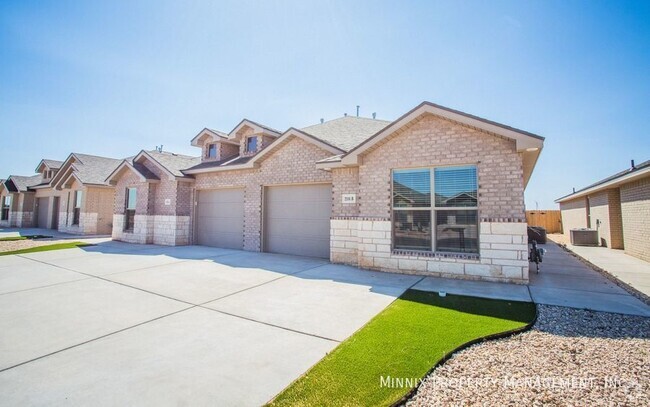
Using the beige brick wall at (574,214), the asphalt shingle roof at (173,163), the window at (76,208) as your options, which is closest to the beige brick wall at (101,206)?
the window at (76,208)

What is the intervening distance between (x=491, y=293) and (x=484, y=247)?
4.50 feet

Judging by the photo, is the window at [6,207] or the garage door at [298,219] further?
the window at [6,207]

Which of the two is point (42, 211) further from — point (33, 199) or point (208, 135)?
point (208, 135)

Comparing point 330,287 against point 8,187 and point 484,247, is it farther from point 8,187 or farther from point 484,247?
point 8,187

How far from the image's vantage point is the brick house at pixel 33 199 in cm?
2472

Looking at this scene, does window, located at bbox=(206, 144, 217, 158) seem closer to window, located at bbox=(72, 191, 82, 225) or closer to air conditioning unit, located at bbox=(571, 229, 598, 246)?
window, located at bbox=(72, 191, 82, 225)

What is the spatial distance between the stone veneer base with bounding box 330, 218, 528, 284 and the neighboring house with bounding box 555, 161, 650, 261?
7690 mm

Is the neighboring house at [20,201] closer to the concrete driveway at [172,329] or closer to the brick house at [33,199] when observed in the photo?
the brick house at [33,199]

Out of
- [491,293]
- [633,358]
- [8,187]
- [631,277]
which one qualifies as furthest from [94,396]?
[8,187]

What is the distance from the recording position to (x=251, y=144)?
14.3m

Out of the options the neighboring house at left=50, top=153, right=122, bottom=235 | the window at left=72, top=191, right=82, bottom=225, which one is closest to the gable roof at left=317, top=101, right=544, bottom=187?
the neighboring house at left=50, top=153, right=122, bottom=235

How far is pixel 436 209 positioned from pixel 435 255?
48.9 inches

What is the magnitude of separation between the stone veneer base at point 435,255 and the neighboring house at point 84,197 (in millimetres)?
18471

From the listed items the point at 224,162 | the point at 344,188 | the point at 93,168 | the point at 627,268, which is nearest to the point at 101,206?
the point at 93,168
